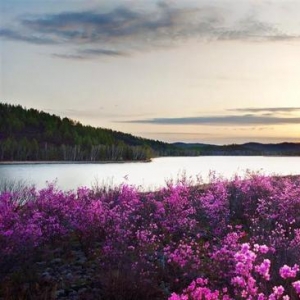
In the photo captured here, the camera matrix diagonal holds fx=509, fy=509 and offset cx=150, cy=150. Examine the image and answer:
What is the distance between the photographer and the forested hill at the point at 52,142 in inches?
5586

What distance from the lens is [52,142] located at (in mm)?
174750

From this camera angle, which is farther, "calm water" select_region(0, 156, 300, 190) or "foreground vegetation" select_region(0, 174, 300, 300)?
"calm water" select_region(0, 156, 300, 190)

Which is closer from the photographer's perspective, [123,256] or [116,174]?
[123,256]

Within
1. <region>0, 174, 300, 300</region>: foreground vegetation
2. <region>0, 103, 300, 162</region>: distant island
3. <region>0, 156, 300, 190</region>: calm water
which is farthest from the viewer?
<region>0, 103, 300, 162</region>: distant island

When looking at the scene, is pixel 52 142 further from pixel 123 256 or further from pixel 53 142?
pixel 123 256

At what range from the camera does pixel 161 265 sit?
9391 mm

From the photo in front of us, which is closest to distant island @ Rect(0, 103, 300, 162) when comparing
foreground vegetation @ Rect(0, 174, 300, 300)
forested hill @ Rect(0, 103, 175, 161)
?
forested hill @ Rect(0, 103, 175, 161)

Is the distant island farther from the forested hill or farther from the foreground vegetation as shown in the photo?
the foreground vegetation

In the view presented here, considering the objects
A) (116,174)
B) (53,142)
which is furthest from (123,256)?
(53,142)

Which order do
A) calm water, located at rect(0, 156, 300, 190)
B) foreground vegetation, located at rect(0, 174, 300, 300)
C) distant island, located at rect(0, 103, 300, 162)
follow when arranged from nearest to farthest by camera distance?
foreground vegetation, located at rect(0, 174, 300, 300)
calm water, located at rect(0, 156, 300, 190)
distant island, located at rect(0, 103, 300, 162)

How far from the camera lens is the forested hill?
5586 inches

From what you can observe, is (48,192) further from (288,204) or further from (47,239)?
(288,204)

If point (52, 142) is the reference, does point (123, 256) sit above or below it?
below

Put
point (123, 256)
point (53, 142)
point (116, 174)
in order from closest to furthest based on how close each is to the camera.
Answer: point (123, 256) < point (116, 174) < point (53, 142)
